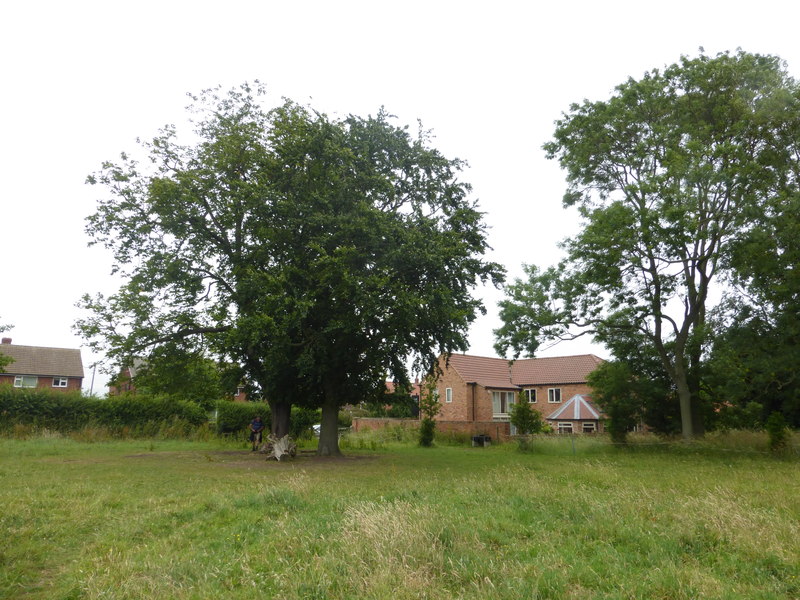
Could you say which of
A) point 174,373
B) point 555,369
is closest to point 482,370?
point 555,369

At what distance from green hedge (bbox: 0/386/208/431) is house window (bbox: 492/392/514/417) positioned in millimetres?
26627

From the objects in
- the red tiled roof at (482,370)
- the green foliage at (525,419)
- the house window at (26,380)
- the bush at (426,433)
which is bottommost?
the bush at (426,433)

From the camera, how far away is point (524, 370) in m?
54.9

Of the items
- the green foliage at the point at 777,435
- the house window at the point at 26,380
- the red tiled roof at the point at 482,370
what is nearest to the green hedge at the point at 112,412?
the red tiled roof at the point at 482,370

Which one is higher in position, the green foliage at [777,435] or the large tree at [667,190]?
the large tree at [667,190]

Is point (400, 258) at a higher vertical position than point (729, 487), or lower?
higher

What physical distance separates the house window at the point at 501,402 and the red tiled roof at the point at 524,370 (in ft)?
2.48

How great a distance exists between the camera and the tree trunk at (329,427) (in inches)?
916

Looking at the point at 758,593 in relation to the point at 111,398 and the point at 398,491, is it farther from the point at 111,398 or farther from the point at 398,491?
the point at 111,398

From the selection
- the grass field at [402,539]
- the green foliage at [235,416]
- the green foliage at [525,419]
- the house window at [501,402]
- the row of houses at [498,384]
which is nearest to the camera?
the grass field at [402,539]

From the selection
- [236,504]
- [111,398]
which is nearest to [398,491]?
[236,504]

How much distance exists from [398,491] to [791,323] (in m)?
18.5

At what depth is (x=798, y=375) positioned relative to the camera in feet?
71.3

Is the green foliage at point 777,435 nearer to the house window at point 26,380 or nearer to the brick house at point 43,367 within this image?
the brick house at point 43,367
